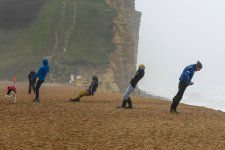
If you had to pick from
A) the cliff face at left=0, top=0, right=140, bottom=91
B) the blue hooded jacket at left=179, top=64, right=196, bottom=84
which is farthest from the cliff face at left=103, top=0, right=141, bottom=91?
the blue hooded jacket at left=179, top=64, right=196, bottom=84

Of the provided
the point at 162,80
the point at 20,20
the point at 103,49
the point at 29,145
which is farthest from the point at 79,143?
the point at 162,80

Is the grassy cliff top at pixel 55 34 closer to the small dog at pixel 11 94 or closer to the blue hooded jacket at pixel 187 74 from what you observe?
the small dog at pixel 11 94

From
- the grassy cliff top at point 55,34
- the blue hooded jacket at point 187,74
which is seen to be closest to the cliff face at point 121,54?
the grassy cliff top at point 55,34

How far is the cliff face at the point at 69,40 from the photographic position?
71.3 meters

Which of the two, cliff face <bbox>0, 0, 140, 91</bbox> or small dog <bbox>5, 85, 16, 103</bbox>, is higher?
cliff face <bbox>0, 0, 140, 91</bbox>

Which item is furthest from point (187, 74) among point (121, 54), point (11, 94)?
point (121, 54)

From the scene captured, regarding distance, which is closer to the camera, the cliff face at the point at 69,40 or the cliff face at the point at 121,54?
the cliff face at the point at 69,40

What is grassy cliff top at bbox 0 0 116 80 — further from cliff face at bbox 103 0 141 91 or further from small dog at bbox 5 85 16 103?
small dog at bbox 5 85 16 103

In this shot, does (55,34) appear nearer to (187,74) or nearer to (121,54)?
(121,54)

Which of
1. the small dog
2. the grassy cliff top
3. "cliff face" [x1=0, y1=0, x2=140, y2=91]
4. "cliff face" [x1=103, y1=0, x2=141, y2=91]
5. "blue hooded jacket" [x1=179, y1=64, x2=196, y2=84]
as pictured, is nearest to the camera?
"blue hooded jacket" [x1=179, y1=64, x2=196, y2=84]

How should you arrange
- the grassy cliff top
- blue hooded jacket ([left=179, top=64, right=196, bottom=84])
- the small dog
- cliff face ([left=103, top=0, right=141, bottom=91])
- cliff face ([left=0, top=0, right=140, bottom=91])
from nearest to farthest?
blue hooded jacket ([left=179, top=64, right=196, bottom=84])
the small dog
cliff face ([left=0, top=0, right=140, bottom=91])
the grassy cliff top
cliff face ([left=103, top=0, right=141, bottom=91])

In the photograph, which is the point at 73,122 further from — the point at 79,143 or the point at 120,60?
the point at 120,60

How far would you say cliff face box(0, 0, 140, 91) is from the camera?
7131cm

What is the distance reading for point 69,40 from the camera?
7769cm
